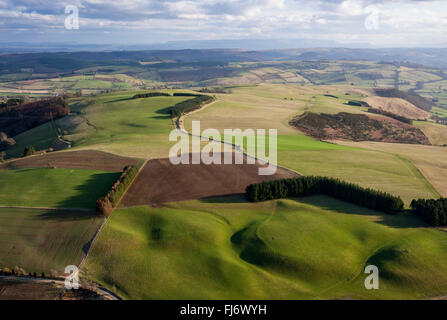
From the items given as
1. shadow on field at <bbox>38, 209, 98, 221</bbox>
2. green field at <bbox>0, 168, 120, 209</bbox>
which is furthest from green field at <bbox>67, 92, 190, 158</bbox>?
shadow on field at <bbox>38, 209, 98, 221</bbox>

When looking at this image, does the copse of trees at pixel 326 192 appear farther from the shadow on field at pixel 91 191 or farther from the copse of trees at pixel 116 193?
the shadow on field at pixel 91 191

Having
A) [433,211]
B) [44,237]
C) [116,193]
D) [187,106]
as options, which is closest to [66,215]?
[44,237]

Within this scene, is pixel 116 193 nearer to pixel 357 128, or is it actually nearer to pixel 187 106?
pixel 187 106

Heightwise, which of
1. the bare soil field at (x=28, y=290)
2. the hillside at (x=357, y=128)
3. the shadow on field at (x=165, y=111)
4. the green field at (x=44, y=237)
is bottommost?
the bare soil field at (x=28, y=290)

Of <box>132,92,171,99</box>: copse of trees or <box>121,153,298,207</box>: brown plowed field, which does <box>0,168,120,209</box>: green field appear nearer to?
<box>121,153,298,207</box>: brown plowed field

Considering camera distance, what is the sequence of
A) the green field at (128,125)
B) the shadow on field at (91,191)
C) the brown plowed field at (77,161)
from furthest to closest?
the green field at (128,125) < the brown plowed field at (77,161) < the shadow on field at (91,191)

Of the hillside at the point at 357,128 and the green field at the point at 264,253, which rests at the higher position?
the hillside at the point at 357,128

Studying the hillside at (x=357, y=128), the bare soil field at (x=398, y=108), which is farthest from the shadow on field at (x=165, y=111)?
the bare soil field at (x=398, y=108)
